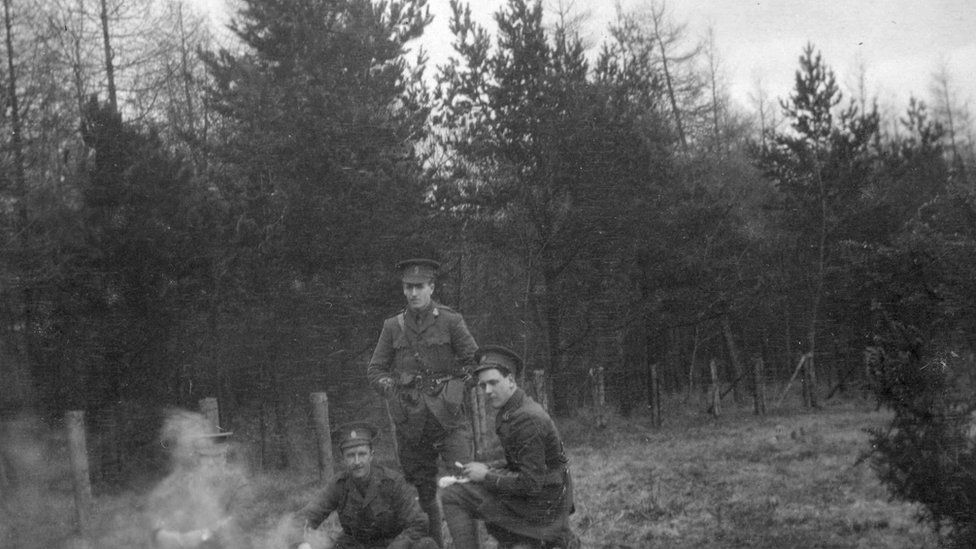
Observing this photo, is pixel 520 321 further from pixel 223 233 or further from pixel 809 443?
pixel 809 443

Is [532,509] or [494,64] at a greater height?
[494,64]

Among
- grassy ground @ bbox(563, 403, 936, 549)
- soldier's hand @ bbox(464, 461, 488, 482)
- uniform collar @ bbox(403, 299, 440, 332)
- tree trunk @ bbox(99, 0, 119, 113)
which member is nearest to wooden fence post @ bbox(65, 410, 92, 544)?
uniform collar @ bbox(403, 299, 440, 332)

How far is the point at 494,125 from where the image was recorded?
65.7ft

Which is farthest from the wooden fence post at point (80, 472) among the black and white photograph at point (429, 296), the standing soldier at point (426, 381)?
the standing soldier at point (426, 381)

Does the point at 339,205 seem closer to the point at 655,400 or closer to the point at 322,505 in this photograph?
the point at 655,400

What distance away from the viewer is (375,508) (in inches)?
247

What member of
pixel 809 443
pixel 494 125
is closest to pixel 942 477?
pixel 809 443

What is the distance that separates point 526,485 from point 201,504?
2084 millimetres

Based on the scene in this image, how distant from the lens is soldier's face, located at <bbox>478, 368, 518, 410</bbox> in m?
6.06

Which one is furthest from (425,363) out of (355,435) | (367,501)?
(367,501)

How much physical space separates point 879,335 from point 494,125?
47.9 feet

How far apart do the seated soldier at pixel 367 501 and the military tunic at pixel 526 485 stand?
13.4 inches

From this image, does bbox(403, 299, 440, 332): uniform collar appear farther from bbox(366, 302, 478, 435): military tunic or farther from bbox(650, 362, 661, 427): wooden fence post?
bbox(650, 362, 661, 427): wooden fence post

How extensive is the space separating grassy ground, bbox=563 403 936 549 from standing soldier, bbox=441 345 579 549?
2175 millimetres
